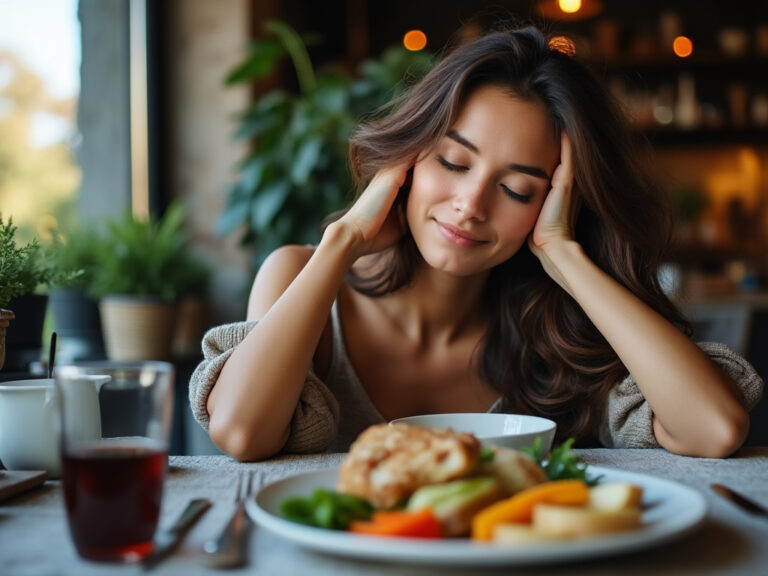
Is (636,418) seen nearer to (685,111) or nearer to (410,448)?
(410,448)

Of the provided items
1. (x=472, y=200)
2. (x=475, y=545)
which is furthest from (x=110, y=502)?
(x=472, y=200)

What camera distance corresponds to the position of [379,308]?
1.88 meters

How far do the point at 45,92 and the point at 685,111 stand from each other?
4984 mm

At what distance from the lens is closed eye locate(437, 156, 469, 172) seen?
Answer: 152 cm

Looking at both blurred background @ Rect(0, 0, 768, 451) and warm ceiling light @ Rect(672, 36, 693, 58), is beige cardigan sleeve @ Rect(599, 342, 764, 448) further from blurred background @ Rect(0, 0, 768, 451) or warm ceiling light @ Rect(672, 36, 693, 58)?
warm ceiling light @ Rect(672, 36, 693, 58)

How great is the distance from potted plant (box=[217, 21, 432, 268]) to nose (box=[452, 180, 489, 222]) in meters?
2.19

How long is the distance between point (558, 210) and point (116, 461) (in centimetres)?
109

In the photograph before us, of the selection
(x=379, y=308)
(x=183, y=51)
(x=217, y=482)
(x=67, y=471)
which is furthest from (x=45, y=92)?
(x=67, y=471)

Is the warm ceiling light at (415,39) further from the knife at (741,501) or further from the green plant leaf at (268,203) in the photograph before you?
the knife at (741,501)

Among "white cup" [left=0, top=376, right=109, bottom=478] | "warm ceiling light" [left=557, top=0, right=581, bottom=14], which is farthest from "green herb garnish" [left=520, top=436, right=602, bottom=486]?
"warm ceiling light" [left=557, top=0, right=581, bottom=14]

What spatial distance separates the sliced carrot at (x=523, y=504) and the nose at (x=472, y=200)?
2.70ft

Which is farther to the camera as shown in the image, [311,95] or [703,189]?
[703,189]

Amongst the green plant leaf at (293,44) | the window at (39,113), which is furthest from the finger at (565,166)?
the green plant leaf at (293,44)

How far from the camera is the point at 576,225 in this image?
1789 mm
